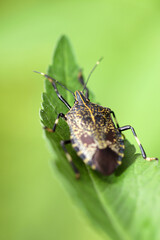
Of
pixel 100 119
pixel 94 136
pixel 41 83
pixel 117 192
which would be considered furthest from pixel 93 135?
pixel 41 83

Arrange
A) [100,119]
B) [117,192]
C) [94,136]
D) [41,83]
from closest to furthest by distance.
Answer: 1. [117,192]
2. [94,136]
3. [100,119]
4. [41,83]

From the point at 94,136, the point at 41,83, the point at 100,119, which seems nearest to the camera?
the point at 94,136

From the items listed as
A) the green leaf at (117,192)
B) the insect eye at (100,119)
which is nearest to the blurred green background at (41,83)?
the insect eye at (100,119)

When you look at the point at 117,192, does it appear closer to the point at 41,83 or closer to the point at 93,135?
the point at 93,135

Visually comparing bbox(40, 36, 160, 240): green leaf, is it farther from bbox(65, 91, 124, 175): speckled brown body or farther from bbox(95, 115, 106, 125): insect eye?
bbox(95, 115, 106, 125): insect eye

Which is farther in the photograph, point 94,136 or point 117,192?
point 94,136

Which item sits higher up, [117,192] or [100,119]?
[100,119]
